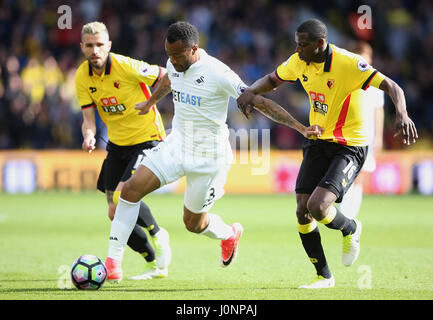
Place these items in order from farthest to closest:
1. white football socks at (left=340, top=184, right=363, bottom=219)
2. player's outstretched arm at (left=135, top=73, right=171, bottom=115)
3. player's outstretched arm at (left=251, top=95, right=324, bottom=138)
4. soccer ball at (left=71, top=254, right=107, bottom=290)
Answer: white football socks at (left=340, top=184, right=363, bottom=219) < player's outstretched arm at (left=135, top=73, right=171, bottom=115) < soccer ball at (left=71, top=254, right=107, bottom=290) < player's outstretched arm at (left=251, top=95, right=324, bottom=138)

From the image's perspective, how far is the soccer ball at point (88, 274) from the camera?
6.71 metres

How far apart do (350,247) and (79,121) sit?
12.9m

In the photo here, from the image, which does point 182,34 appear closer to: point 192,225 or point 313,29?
point 313,29

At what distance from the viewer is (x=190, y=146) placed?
7004 mm

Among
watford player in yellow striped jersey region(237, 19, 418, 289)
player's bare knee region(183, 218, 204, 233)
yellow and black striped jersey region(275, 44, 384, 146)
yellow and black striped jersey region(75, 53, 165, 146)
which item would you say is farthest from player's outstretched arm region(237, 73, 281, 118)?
yellow and black striped jersey region(75, 53, 165, 146)

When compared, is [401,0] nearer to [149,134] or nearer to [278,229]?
[278,229]

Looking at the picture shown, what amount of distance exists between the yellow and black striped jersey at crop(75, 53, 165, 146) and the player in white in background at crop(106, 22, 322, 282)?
942 millimetres

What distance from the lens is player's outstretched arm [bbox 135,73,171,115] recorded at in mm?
7398

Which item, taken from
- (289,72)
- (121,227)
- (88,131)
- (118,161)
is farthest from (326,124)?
(88,131)

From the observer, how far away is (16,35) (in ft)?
69.2

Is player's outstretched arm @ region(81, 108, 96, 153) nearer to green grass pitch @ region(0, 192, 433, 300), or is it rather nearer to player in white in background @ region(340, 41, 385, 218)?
green grass pitch @ region(0, 192, 433, 300)

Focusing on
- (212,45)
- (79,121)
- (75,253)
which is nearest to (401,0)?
(212,45)

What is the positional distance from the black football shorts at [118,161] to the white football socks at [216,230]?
109 cm
